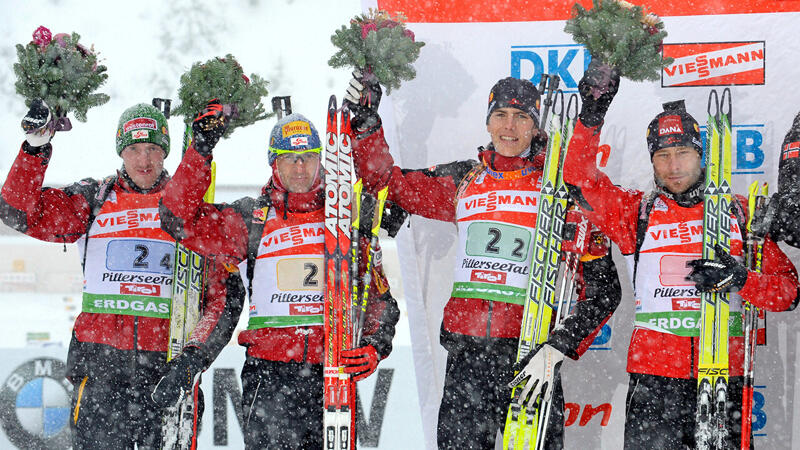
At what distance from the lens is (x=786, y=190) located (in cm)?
363

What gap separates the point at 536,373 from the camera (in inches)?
135

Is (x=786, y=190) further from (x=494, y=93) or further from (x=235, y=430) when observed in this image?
(x=235, y=430)

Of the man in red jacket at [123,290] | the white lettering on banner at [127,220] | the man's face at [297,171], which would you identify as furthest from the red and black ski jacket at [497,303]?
the white lettering on banner at [127,220]

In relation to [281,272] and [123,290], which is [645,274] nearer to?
[281,272]

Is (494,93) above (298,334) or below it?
above

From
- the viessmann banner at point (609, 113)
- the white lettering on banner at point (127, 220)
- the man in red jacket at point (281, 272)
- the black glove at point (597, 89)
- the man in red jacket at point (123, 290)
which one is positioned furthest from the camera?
the viessmann banner at point (609, 113)

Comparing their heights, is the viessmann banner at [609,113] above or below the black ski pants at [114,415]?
above

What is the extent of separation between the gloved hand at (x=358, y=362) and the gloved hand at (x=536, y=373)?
66 cm

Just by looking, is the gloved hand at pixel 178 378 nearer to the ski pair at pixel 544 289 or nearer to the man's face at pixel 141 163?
the man's face at pixel 141 163

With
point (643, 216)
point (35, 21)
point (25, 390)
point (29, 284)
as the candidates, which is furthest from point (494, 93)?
point (35, 21)

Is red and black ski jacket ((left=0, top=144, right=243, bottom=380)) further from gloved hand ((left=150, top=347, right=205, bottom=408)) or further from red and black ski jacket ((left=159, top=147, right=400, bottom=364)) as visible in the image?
red and black ski jacket ((left=159, top=147, right=400, bottom=364))

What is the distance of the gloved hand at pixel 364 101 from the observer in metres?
3.55

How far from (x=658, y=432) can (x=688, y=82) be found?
7.43ft

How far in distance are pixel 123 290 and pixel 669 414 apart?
2748 mm
